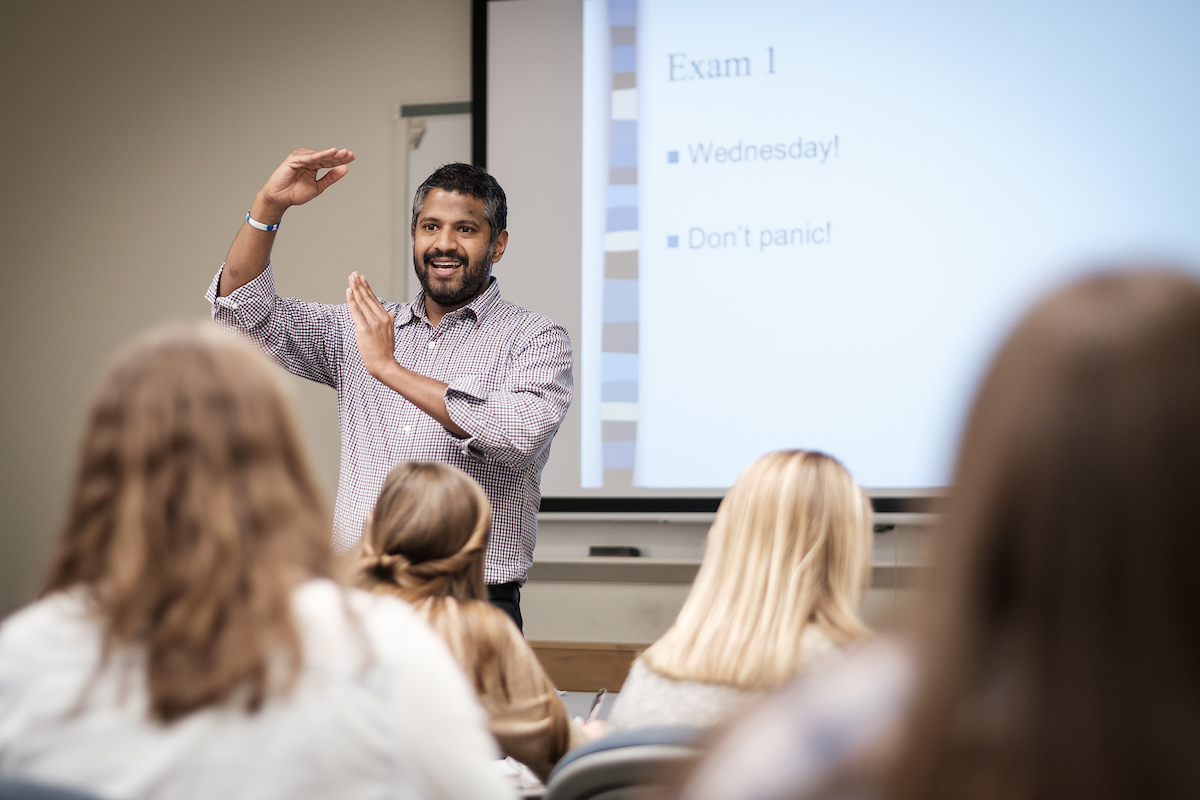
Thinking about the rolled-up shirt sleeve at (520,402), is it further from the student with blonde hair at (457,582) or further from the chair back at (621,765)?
the chair back at (621,765)

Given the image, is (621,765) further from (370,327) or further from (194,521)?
(370,327)

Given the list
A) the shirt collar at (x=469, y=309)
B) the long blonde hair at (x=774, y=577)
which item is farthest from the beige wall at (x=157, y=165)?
the long blonde hair at (x=774, y=577)

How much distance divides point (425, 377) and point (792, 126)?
1553 millimetres

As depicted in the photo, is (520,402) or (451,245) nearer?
(520,402)

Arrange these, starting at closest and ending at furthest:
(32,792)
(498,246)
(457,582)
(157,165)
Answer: (32,792)
(457,582)
(498,246)
(157,165)

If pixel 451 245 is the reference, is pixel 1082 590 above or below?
below

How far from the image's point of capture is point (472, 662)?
57.5 inches

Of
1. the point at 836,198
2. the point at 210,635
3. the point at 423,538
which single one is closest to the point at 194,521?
the point at 210,635

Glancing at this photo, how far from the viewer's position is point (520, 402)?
2.37 m

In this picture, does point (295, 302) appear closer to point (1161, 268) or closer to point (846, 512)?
point (846, 512)

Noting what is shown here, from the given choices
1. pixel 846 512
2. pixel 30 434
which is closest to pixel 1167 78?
pixel 846 512

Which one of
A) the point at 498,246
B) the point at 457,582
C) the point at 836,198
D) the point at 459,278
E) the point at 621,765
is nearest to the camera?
the point at 621,765

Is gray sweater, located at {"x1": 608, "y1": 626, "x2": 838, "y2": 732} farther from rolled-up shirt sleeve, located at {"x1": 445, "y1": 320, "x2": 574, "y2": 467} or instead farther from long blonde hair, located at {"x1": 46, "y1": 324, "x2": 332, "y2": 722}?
rolled-up shirt sleeve, located at {"x1": 445, "y1": 320, "x2": 574, "y2": 467}

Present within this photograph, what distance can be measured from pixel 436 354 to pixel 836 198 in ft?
4.55
